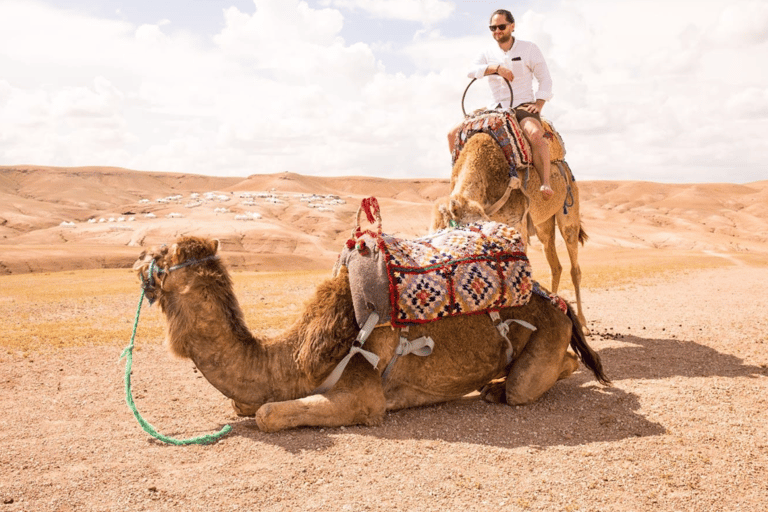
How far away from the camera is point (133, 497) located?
13.4 feet

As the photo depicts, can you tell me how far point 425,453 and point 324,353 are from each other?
1.17 meters

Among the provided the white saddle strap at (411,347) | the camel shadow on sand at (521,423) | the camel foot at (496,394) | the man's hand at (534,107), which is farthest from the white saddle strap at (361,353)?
the man's hand at (534,107)

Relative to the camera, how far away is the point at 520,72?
28.9ft

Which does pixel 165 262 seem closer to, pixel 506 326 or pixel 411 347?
pixel 411 347

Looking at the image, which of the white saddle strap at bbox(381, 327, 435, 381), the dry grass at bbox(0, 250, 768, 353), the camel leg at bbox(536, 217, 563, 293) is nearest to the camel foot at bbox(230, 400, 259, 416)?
the dry grass at bbox(0, 250, 768, 353)

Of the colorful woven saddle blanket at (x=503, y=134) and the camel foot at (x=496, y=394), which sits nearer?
the camel foot at (x=496, y=394)

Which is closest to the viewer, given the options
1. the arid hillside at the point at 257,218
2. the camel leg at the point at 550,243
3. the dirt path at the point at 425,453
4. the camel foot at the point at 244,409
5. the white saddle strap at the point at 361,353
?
the dirt path at the point at 425,453

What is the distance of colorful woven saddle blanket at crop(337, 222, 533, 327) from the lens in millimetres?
5215

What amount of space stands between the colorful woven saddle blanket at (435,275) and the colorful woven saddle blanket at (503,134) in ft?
8.25

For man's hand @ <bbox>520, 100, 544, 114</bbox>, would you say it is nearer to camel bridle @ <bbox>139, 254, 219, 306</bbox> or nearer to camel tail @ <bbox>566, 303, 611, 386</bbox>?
camel tail @ <bbox>566, 303, 611, 386</bbox>

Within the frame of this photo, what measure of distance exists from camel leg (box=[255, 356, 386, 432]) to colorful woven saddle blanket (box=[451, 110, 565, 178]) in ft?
13.4

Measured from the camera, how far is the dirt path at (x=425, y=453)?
3998mm

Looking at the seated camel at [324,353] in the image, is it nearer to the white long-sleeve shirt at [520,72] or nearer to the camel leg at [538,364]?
the camel leg at [538,364]

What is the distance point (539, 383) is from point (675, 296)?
10.4 m
